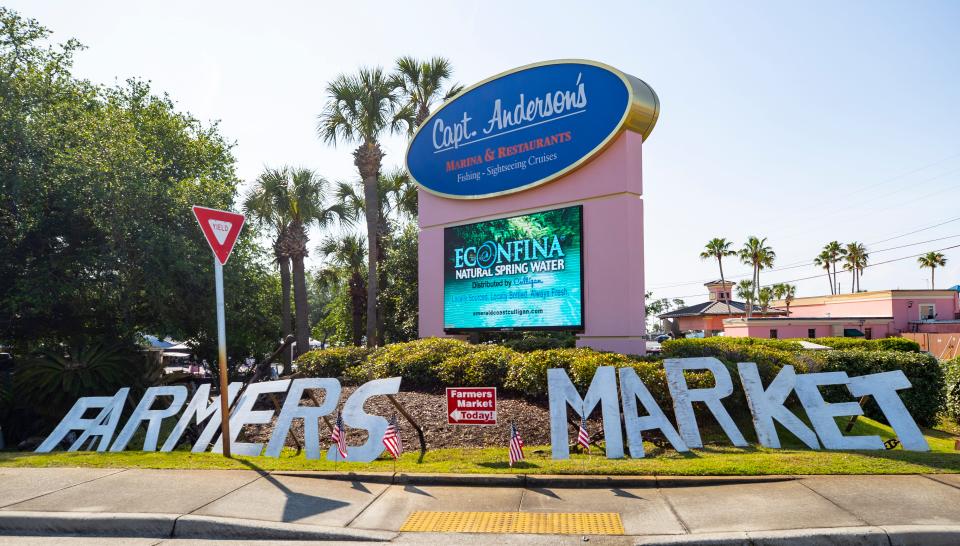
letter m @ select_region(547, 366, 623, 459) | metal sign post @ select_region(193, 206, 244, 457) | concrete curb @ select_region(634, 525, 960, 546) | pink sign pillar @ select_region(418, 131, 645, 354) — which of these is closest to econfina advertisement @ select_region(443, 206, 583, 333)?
pink sign pillar @ select_region(418, 131, 645, 354)

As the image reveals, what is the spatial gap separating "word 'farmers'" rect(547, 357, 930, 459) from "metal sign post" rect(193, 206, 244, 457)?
4.28 metres

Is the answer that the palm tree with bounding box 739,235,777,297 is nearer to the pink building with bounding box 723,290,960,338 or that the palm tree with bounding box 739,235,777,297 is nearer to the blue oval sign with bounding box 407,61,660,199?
the pink building with bounding box 723,290,960,338

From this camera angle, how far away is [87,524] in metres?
6.22

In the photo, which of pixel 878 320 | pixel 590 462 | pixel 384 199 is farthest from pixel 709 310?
pixel 590 462

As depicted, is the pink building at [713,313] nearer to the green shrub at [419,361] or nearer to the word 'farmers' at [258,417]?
the green shrub at [419,361]

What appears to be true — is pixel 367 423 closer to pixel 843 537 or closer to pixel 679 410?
pixel 679 410

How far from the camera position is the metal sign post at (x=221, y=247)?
8.43 metres

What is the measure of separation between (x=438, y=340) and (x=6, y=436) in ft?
30.0

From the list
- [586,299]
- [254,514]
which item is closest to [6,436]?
[254,514]

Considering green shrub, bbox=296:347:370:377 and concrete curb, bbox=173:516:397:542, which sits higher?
green shrub, bbox=296:347:370:377

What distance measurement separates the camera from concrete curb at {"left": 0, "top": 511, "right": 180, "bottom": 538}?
6.14 m

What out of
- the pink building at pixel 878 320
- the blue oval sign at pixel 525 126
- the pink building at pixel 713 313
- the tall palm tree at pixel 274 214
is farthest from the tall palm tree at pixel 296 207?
the pink building at pixel 713 313

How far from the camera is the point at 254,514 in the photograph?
6305 millimetres

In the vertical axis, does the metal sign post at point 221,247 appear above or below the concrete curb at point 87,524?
above
